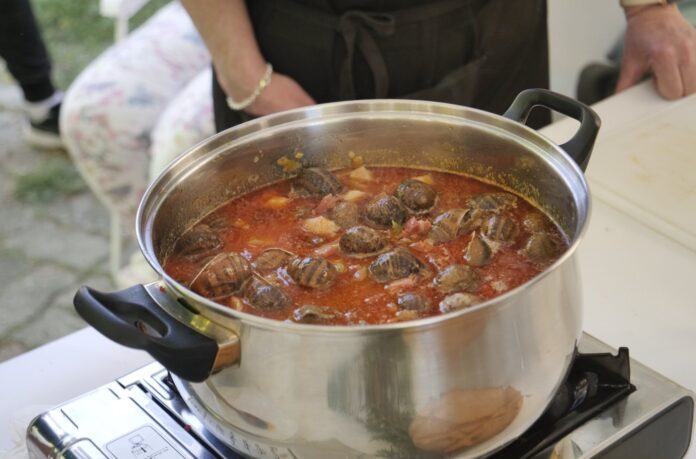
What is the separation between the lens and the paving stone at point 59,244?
3236 mm

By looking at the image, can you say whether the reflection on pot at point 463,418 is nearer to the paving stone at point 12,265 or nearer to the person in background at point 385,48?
the person in background at point 385,48

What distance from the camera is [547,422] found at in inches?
38.7

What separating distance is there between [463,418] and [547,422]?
0.19m

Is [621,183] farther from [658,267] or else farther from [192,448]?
[192,448]

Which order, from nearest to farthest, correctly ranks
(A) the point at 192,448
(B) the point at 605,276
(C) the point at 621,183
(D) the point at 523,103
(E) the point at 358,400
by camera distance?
1. (E) the point at 358,400
2. (A) the point at 192,448
3. (D) the point at 523,103
4. (B) the point at 605,276
5. (C) the point at 621,183

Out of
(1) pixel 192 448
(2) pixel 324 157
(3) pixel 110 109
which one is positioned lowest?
(3) pixel 110 109

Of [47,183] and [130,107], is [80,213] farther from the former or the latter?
[130,107]

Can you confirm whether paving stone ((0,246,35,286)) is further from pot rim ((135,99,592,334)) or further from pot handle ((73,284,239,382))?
pot handle ((73,284,239,382))

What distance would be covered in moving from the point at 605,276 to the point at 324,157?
0.49 m

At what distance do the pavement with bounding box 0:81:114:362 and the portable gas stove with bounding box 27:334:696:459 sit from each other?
1933mm

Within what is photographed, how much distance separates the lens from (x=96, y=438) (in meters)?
0.99

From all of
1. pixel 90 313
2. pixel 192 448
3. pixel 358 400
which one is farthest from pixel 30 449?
pixel 358 400

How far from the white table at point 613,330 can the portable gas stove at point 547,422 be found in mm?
169

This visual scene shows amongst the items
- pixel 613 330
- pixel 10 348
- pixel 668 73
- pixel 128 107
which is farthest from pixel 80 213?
pixel 613 330
